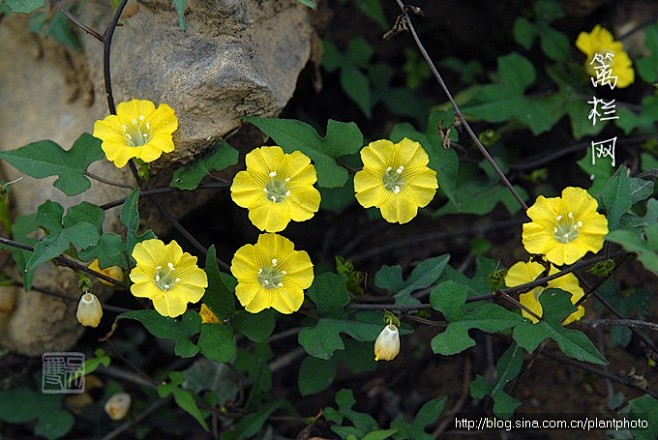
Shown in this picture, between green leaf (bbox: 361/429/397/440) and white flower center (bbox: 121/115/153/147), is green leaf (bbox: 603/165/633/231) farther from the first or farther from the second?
white flower center (bbox: 121/115/153/147)

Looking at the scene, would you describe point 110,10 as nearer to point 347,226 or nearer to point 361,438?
point 347,226

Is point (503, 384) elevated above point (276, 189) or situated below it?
below

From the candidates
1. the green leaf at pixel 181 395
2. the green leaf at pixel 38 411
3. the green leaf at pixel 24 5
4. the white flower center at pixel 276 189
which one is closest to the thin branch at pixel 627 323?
the white flower center at pixel 276 189

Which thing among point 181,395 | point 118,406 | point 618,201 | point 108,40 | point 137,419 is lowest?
point 137,419

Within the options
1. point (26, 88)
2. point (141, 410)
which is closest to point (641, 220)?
point (141, 410)

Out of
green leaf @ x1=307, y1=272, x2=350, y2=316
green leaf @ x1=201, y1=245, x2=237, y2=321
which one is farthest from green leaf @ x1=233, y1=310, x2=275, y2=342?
green leaf @ x1=307, y1=272, x2=350, y2=316

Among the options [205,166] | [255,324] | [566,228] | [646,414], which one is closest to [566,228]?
[566,228]

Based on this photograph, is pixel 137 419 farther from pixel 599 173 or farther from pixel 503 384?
pixel 599 173
